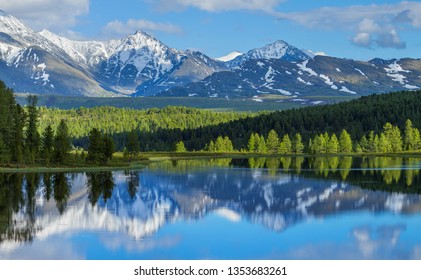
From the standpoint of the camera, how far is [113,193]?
Answer: 77.3 meters

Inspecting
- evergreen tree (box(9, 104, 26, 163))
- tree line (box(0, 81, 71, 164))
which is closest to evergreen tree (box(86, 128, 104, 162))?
tree line (box(0, 81, 71, 164))

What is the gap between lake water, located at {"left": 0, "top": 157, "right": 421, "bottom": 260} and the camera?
41.7m

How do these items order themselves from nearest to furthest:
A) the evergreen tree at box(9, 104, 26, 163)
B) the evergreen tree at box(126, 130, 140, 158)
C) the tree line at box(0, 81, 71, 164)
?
the evergreen tree at box(9, 104, 26, 163), the tree line at box(0, 81, 71, 164), the evergreen tree at box(126, 130, 140, 158)

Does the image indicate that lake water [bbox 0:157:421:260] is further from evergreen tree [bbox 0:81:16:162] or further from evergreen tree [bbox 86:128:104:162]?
evergreen tree [bbox 86:128:104:162]

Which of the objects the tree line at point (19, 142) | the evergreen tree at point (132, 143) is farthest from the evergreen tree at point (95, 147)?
the evergreen tree at point (132, 143)

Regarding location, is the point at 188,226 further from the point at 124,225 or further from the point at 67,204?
the point at 67,204

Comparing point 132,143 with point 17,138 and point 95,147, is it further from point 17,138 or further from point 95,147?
point 17,138

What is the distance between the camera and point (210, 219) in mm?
56406

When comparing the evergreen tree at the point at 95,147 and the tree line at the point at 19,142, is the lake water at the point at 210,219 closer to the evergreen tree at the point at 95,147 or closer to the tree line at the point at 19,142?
the tree line at the point at 19,142

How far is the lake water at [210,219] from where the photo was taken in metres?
41.7

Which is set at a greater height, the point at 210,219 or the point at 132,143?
the point at 132,143

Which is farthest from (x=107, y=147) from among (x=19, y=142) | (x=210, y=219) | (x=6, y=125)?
(x=210, y=219)
